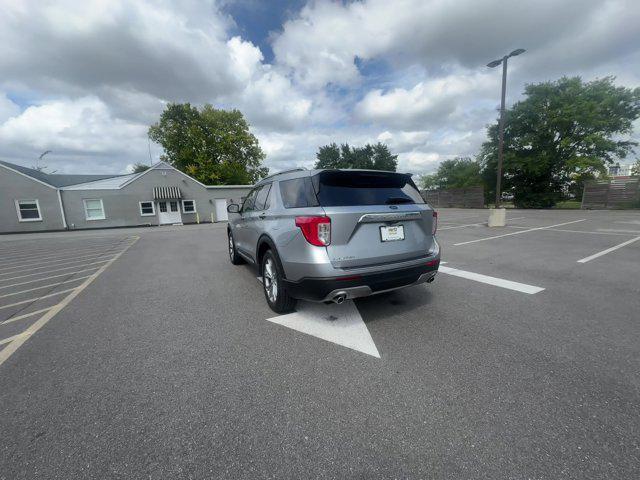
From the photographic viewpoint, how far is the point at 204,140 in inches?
1465

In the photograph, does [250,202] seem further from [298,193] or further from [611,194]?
[611,194]

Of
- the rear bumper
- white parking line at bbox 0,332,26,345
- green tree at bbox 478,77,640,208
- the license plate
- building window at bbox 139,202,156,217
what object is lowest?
white parking line at bbox 0,332,26,345

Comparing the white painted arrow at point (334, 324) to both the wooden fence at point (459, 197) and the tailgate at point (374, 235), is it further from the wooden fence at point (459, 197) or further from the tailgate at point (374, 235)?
the wooden fence at point (459, 197)

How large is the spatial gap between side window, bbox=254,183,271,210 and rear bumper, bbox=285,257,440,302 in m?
1.47

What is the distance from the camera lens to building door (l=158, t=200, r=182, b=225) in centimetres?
2389

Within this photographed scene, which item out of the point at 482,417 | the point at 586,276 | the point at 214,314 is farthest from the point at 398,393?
the point at 586,276

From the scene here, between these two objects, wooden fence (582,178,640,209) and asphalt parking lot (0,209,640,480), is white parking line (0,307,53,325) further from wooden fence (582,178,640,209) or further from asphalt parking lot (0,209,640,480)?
wooden fence (582,178,640,209)

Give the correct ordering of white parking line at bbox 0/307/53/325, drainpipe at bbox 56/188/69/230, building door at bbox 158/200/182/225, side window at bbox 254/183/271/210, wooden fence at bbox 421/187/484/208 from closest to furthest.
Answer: white parking line at bbox 0/307/53/325 < side window at bbox 254/183/271/210 < drainpipe at bbox 56/188/69/230 < building door at bbox 158/200/182/225 < wooden fence at bbox 421/187/484/208

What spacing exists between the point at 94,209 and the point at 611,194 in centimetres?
3904

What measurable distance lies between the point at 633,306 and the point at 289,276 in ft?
14.6

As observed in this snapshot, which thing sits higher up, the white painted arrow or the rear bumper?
the rear bumper

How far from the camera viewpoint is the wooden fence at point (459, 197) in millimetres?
26766

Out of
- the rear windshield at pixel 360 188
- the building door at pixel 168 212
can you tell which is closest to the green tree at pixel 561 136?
the rear windshield at pixel 360 188

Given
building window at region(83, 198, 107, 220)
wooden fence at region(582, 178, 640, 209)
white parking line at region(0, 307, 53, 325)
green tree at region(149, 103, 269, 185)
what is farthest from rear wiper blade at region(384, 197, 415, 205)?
green tree at region(149, 103, 269, 185)
